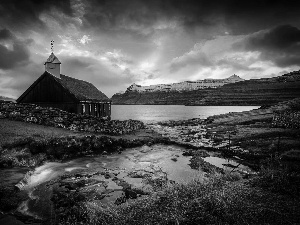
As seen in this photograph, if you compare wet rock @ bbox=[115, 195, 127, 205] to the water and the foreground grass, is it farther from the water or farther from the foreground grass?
the water

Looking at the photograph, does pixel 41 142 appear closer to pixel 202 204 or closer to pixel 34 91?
pixel 202 204

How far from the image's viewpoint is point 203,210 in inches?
238

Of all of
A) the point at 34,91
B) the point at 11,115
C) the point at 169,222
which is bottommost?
the point at 169,222

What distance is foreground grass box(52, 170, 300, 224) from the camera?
221 inches

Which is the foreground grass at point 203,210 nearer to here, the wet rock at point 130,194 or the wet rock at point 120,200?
the wet rock at point 120,200

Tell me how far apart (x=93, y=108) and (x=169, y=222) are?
3090cm

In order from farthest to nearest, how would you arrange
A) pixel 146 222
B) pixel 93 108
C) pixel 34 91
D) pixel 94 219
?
pixel 93 108
pixel 34 91
pixel 94 219
pixel 146 222

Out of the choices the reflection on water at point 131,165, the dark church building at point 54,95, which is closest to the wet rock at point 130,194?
the reflection on water at point 131,165

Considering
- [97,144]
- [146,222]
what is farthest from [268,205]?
[97,144]

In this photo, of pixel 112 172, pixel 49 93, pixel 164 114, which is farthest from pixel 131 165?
pixel 164 114

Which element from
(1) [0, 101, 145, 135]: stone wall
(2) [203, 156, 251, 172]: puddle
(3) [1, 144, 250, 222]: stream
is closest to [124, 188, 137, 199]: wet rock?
(3) [1, 144, 250, 222]: stream

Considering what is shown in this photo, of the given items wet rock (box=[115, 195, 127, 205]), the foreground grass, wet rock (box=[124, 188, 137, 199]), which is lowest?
wet rock (box=[115, 195, 127, 205])

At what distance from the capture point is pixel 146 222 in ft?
18.1

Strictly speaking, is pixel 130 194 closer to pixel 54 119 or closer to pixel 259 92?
pixel 54 119
